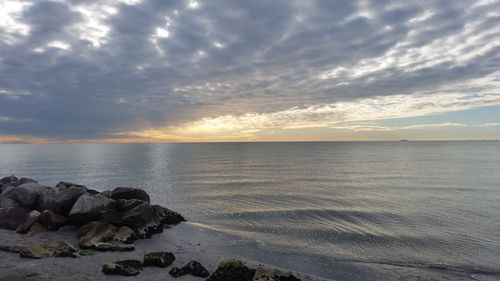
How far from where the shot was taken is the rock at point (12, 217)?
2102 cm

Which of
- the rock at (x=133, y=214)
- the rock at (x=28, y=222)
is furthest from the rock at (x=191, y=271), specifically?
the rock at (x=28, y=222)

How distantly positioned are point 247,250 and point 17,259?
11.1 meters

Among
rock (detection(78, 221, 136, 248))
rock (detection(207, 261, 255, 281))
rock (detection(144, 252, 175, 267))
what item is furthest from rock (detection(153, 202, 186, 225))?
rock (detection(207, 261, 255, 281))

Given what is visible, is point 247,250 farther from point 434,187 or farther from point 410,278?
point 434,187

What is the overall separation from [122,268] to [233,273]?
15.2ft

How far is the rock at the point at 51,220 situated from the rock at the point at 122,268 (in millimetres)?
8572

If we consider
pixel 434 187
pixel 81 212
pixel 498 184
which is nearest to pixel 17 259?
pixel 81 212

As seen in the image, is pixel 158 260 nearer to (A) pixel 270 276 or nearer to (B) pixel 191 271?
(B) pixel 191 271

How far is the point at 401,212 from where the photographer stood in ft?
99.5

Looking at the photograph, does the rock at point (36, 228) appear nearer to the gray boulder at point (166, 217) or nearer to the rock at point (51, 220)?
the rock at point (51, 220)

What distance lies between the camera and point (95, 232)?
763 inches

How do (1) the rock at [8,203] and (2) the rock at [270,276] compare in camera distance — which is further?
(1) the rock at [8,203]

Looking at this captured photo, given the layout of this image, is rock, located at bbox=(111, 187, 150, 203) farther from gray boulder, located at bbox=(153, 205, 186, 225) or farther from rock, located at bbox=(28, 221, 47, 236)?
rock, located at bbox=(28, 221, 47, 236)

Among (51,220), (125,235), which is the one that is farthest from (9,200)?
(125,235)
